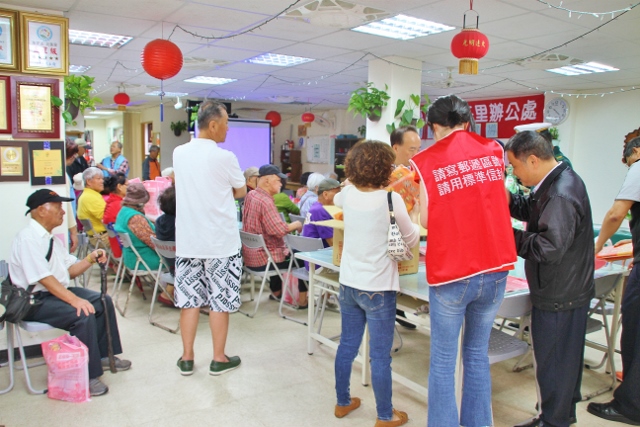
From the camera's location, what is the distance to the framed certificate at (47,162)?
3.52 m

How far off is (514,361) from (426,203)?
77.7 inches

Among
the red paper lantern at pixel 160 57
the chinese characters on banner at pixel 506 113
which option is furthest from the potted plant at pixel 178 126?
the red paper lantern at pixel 160 57

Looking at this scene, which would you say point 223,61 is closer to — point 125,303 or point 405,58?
point 405,58

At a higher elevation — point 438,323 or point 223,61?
point 223,61

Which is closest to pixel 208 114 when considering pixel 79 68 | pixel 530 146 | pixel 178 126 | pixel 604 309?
pixel 530 146

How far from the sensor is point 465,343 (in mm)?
2178

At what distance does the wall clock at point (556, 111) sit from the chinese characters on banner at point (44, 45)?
850 cm

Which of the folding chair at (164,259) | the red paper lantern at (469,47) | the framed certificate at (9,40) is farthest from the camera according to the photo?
the folding chair at (164,259)

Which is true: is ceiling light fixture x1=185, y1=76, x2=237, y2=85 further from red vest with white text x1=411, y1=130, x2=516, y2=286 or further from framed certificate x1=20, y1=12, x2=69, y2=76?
red vest with white text x1=411, y1=130, x2=516, y2=286

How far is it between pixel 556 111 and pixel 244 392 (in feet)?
28.1

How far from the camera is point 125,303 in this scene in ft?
14.4

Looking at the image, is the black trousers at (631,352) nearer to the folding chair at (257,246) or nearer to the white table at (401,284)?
the white table at (401,284)

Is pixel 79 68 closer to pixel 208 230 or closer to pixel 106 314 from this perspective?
pixel 106 314

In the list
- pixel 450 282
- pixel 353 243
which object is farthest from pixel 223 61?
pixel 450 282
